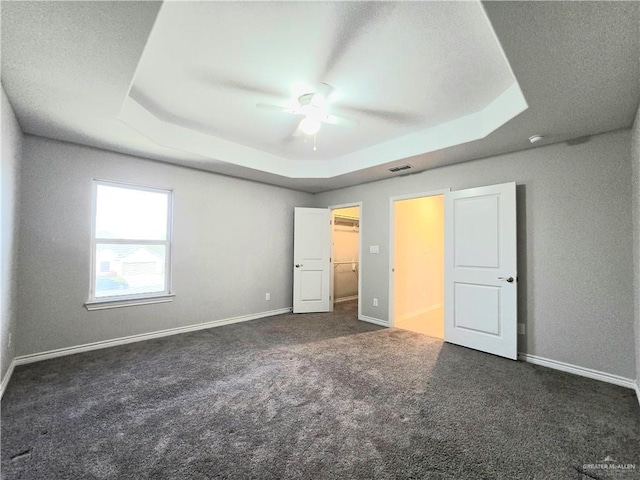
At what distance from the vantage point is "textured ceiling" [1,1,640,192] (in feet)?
4.76

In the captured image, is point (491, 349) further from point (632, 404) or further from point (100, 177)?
point (100, 177)

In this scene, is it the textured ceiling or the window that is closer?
the textured ceiling

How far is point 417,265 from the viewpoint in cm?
521

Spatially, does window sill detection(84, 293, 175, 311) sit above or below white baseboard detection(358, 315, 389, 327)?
above

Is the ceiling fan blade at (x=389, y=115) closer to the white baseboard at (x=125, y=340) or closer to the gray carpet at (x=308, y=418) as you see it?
the gray carpet at (x=308, y=418)

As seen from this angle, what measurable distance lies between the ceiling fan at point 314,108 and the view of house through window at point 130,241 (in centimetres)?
Answer: 238

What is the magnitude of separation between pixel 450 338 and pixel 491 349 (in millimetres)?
486

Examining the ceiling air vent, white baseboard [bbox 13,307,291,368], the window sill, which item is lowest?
white baseboard [bbox 13,307,291,368]

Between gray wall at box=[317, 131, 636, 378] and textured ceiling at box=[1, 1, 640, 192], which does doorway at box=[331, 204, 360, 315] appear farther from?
gray wall at box=[317, 131, 636, 378]

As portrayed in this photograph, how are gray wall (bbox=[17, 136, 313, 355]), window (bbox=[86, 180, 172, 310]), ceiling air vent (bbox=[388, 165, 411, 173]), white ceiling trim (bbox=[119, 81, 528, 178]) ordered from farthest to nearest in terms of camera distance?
ceiling air vent (bbox=[388, 165, 411, 173])
window (bbox=[86, 180, 172, 310])
gray wall (bbox=[17, 136, 313, 355])
white ceiling trim (bbox=[119, 81, 528, 178])

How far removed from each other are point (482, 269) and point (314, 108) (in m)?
2.70

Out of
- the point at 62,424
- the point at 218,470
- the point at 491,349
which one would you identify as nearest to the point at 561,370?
the point at 491,349

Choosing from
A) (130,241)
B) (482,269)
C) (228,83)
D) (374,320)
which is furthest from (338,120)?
(374,320)

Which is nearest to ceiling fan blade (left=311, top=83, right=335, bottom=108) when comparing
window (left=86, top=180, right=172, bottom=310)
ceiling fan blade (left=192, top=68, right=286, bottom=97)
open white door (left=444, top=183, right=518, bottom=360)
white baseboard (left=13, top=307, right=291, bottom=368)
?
ceiling fan blade (left=192, top=68, right=286, bottom=97)
